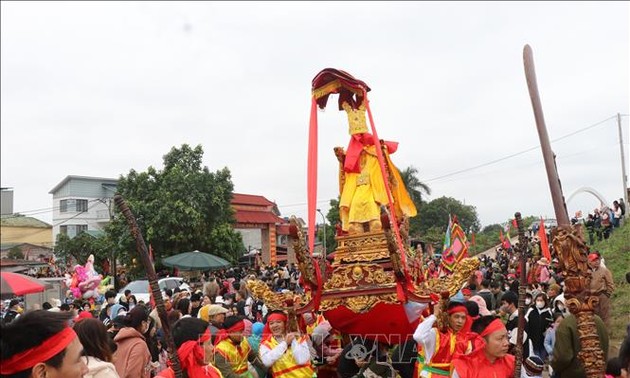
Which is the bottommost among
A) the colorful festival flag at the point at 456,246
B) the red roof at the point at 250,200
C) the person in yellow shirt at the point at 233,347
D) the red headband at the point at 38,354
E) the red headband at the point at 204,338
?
the person in yellow shirt at the point at 233,347

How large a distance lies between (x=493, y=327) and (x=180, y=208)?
2278cm

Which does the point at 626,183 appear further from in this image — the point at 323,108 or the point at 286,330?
the point at 286,330

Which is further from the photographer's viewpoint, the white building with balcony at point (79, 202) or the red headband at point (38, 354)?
the white building with balcony at point (79, 202)

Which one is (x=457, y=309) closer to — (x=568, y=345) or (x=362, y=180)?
(x=568, y=345)

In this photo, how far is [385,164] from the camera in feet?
29.7

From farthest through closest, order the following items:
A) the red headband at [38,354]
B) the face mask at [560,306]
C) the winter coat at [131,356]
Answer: the face mask at [560,306]
the winter coat at [131,356]
the red headband at [38,354]

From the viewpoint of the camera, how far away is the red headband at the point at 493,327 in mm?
4398

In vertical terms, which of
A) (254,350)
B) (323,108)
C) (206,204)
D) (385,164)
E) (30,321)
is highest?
(206,204)

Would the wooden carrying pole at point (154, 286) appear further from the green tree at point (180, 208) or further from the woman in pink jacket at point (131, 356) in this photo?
the green tree at point (180, 208)

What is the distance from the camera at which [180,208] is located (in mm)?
26125

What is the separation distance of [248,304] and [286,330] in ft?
15.5

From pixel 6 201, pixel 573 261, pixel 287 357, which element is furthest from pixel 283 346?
pixel 6 201

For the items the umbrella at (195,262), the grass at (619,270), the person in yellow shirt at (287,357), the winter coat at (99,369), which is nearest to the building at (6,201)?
the winter coat at (99,369)

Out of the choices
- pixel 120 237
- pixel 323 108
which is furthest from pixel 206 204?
pixel 323 108
